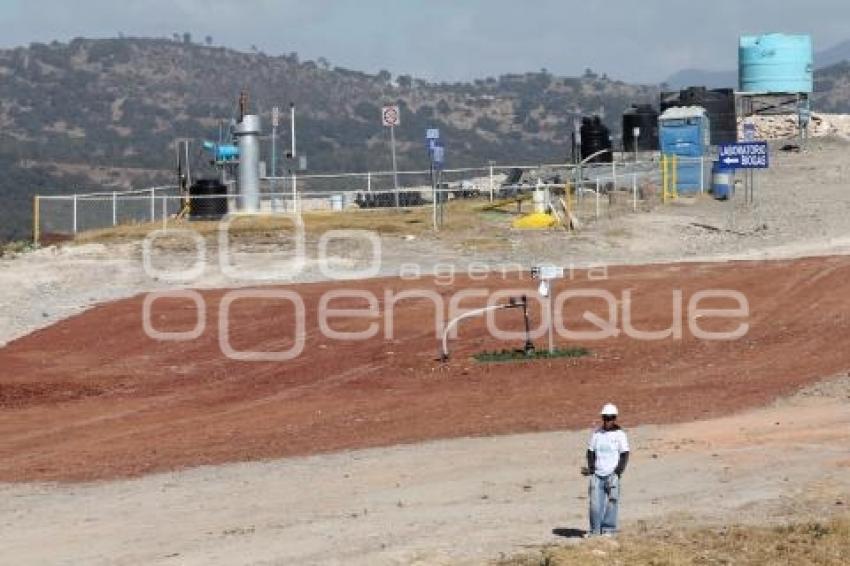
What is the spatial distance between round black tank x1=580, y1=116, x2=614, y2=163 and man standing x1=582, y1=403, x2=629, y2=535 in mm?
51613

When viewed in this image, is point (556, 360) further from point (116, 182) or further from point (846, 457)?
point (116, 182)

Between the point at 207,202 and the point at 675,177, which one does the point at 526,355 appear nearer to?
the point at 675,177

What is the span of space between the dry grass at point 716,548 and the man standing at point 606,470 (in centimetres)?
30

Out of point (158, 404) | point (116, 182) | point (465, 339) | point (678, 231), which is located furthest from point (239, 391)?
point (116, 182)

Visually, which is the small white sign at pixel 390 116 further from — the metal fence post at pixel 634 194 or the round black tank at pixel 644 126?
the round black tank at pixel 644 126

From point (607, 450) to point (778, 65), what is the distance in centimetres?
5900

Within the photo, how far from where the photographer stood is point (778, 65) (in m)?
71.7

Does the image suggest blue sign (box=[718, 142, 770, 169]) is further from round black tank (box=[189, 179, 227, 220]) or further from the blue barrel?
round black tank (box=[189, 179, 227, 220])

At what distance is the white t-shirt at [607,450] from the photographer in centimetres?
1558

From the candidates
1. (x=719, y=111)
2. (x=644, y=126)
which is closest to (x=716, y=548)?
(x=719, y=111)

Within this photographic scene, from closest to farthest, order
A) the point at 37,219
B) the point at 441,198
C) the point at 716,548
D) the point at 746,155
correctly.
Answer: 1. the point at 716,548
2. the point at 37,219
3. the point at 746,155
4. the point at 441,198

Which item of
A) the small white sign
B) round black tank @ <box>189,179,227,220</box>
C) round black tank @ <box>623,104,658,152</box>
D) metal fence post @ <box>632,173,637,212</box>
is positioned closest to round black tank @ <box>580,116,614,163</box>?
round black tank @ <box>623,104,658,152</box>

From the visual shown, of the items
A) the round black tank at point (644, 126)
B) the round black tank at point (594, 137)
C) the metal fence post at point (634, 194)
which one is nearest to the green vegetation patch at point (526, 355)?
the metal fence post at point (634, 194)

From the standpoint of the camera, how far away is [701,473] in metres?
19.6
